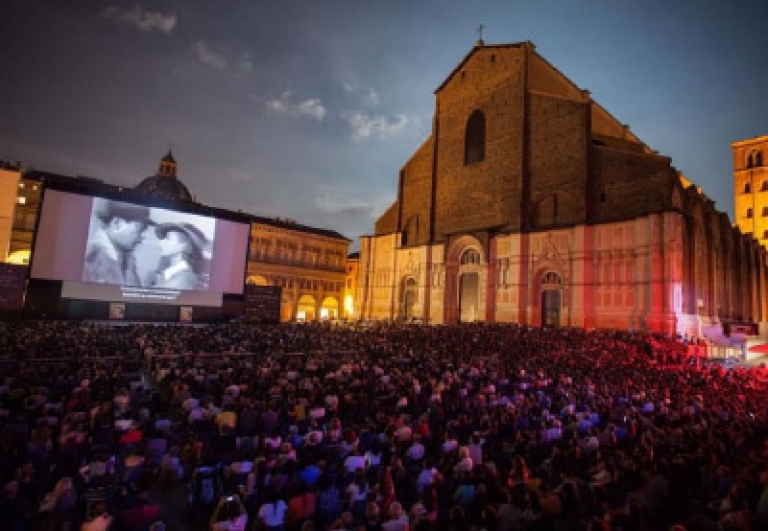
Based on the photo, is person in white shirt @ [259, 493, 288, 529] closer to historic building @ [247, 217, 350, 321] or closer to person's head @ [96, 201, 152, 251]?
person's head @ [96, 201, 152, 251]

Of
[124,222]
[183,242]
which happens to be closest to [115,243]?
[124,222]

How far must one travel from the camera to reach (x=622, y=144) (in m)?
33.1

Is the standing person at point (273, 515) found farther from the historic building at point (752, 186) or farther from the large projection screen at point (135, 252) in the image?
the historic building at point (752, 186)

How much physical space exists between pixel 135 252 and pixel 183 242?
3.05 meters

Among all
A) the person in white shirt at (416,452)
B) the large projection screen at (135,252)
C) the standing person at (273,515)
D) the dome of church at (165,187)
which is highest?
the dome of church at (165,187)

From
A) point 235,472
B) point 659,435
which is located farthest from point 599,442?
point 235,472

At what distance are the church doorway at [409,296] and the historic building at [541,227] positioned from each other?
0.14 meters

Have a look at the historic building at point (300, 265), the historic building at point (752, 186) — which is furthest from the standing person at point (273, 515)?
the historic building at point (752, 186)

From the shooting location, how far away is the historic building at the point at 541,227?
1009 inches

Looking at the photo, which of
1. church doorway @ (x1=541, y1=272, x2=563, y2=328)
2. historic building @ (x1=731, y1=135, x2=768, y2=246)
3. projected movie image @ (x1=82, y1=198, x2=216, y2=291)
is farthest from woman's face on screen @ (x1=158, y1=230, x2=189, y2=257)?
historic building @ (x1=731, y1=135, x2=768, y2=246)

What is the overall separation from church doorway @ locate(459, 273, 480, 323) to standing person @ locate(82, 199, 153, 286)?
79.2 feet

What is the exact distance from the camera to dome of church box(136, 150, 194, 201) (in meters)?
53.5

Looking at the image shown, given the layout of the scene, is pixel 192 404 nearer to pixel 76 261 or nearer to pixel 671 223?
pixel 76 261

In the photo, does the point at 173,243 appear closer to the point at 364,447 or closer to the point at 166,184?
the point at 364,447
